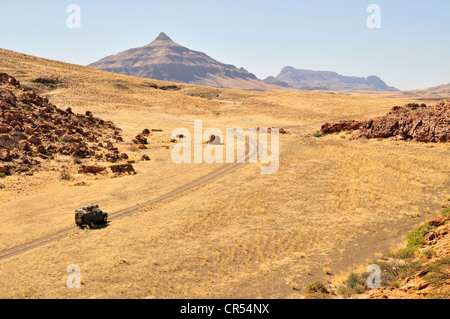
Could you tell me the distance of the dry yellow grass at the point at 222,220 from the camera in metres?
19.2

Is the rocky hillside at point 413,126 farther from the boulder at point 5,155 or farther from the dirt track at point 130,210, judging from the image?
the boulder at point 5,155

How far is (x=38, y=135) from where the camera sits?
45.8m

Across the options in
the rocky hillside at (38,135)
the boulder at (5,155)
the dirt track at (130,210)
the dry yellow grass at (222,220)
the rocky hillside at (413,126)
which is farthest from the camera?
the rocky hillside at (413,126)

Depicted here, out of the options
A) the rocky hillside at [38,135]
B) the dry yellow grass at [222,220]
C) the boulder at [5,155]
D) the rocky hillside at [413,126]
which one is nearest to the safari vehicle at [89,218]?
the dry yellow grass at [222,220]

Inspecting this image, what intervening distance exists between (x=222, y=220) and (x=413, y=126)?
45.6m

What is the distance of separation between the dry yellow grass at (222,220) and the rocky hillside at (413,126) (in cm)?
349

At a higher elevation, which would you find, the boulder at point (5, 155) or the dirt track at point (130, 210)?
the boulder at point (5, 155)

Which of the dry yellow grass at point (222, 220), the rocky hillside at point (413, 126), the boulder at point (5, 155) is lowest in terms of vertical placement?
the dry yellow grass at point (222, 220)

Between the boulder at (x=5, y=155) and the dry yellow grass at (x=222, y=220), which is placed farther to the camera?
the boulder at (x=5, y=155)

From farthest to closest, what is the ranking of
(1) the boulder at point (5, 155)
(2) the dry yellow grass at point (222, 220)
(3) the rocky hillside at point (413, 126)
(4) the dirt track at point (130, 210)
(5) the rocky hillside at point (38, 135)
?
1. (3) the rocky hillside at point (413, 126)
2. (5) the rocky hillside at point (38, 135)
3. (1) the boulder at point (5, 155)
4. (4) the dirt track at point (130, 210)
5. (2) the dry yellow grass at point (222, 220)

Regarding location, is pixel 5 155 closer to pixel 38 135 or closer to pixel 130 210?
pixel 38 135

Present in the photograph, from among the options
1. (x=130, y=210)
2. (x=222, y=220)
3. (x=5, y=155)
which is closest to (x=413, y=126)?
(x=222, y=220)

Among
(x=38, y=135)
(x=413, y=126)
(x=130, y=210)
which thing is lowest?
(x=130, y=210)

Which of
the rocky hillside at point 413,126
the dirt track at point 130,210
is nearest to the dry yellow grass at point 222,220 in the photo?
the dirt track at point 130,210
